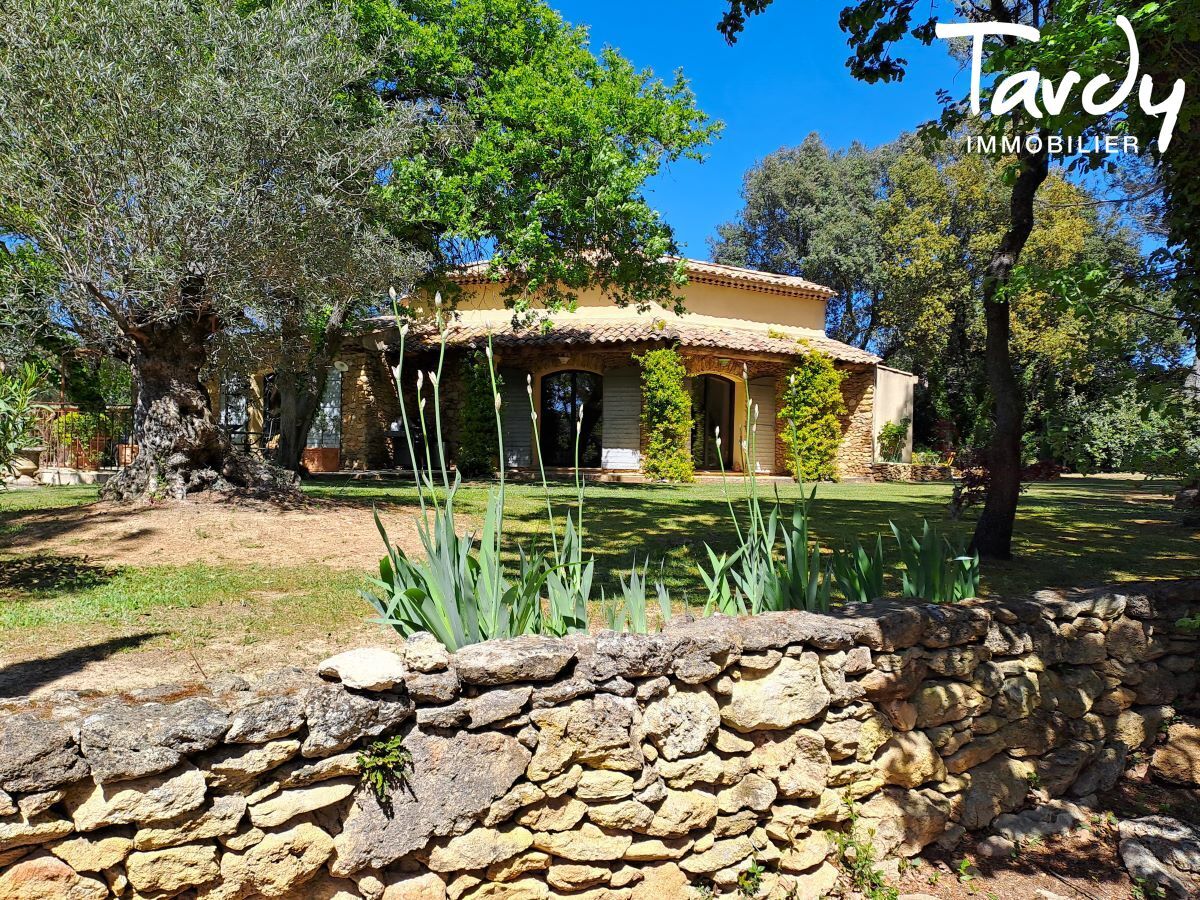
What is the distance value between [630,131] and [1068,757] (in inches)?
444

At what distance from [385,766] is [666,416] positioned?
14.7m

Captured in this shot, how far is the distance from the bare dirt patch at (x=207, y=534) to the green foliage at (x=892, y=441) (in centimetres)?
1595

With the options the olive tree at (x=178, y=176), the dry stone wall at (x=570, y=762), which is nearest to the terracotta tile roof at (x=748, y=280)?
the olive tree at (x=178, y=176)

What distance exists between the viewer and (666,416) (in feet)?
55.8

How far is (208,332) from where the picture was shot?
925 centimetres

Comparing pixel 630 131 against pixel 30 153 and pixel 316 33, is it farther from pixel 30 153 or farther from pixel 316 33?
pixel 30 153

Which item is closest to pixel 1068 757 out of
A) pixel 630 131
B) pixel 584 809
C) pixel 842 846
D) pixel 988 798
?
pixel 988 798

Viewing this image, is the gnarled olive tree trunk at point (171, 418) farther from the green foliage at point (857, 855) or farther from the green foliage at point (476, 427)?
the green foliage at point (476, 427)

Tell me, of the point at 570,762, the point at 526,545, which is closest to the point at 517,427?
the point at 526,545

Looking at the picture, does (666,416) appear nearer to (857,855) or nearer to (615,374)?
(615,374)

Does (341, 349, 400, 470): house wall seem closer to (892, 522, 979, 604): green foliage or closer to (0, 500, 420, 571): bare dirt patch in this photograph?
(0, 500, 420, 571): bare dirt patch

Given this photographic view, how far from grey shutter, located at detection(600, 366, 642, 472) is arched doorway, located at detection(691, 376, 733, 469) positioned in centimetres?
296

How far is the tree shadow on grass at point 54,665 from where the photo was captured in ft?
11.7

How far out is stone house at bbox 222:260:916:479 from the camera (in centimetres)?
1791
